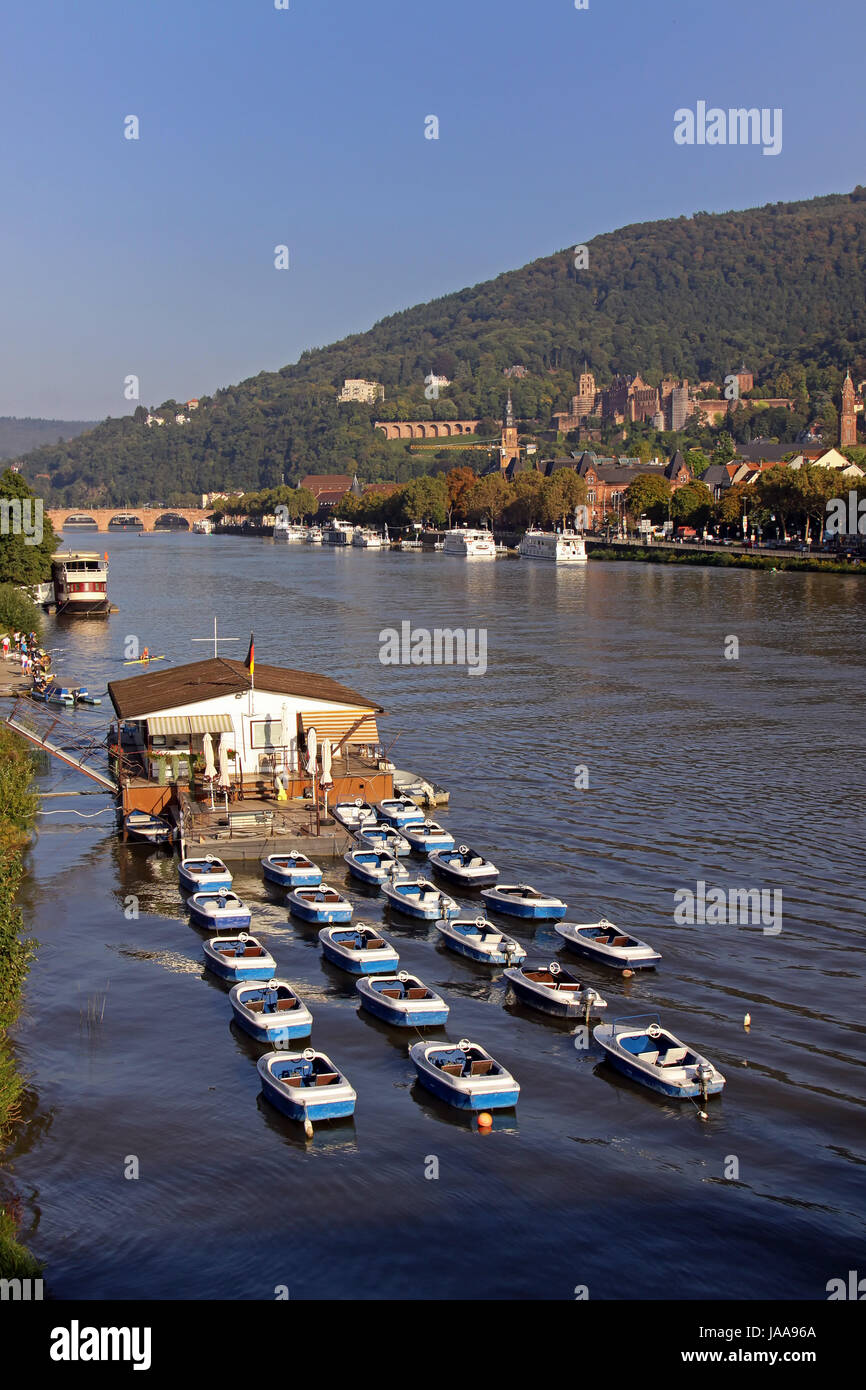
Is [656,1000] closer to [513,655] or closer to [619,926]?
[619,926]

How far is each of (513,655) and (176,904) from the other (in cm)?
4139

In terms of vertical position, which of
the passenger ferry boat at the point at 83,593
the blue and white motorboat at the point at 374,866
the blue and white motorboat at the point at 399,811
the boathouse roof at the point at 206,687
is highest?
the passenger ferry boat at the point at 83,593

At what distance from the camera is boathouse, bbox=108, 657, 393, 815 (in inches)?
1318

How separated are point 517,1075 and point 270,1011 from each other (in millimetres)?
4110

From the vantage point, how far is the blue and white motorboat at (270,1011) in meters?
21.6

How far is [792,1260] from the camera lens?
16.2 m

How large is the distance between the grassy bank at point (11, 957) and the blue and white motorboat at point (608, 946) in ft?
32.8

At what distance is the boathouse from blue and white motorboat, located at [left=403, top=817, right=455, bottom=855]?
2325 millimetres

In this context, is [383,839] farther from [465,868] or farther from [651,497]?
[651,497]

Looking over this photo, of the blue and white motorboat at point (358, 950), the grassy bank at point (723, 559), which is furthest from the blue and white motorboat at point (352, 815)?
the grassy bank at point (723, 559)
